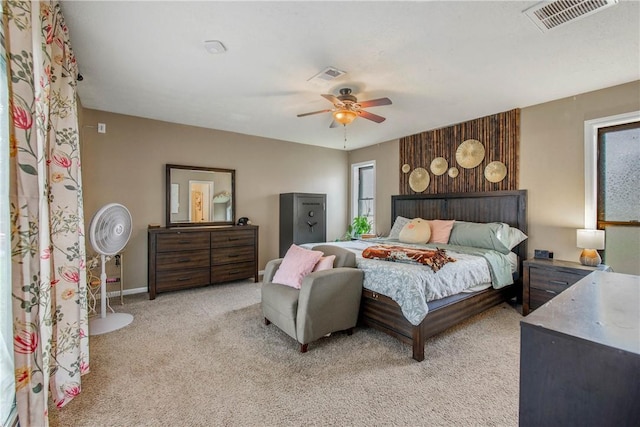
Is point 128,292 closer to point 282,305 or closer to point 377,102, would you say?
point 282,305

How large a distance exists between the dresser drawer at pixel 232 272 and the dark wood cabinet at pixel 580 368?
13.5 feet

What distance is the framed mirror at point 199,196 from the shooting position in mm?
4391

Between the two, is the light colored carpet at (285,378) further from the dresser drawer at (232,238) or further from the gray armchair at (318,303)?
the dresser drawer at (232,238)

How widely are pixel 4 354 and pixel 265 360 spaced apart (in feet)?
5.09

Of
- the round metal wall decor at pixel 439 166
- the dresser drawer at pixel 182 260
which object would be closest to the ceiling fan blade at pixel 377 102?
the round metal wall decor at pixel 439 166

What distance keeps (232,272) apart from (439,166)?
375 centimetres

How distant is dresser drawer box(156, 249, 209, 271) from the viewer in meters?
3.92

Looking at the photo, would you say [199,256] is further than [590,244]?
Yes

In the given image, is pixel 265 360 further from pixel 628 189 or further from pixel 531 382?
pixel 628 189

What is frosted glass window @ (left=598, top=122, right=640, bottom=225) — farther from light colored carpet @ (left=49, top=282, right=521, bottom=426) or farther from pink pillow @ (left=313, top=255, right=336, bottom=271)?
pink pillow @ (left=313, top=255, right=336, bottom=271)

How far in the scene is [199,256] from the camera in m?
4.20

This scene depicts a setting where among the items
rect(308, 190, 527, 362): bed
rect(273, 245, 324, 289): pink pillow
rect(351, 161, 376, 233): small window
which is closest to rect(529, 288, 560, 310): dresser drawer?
rect(308, 190, 527, 362): bed

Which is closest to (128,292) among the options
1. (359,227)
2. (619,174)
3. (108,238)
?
(108,238)

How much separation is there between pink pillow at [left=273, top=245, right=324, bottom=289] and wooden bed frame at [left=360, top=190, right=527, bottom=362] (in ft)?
2.00
